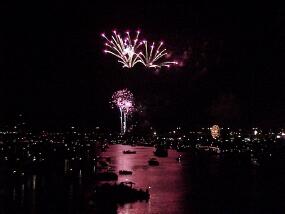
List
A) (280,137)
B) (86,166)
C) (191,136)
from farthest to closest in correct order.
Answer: (191,136)
(280,137)
(86,166)

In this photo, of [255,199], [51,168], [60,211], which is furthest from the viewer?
[51,168]

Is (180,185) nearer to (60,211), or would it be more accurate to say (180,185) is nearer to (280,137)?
(60,211)

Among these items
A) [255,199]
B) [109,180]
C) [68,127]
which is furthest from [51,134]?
[255,199]

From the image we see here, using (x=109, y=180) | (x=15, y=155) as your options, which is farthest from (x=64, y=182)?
(x=15, y=155)

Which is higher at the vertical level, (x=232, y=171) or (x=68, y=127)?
(x=68, y=127)

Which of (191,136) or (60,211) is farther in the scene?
(191,136)

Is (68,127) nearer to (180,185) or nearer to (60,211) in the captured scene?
(180,185)
